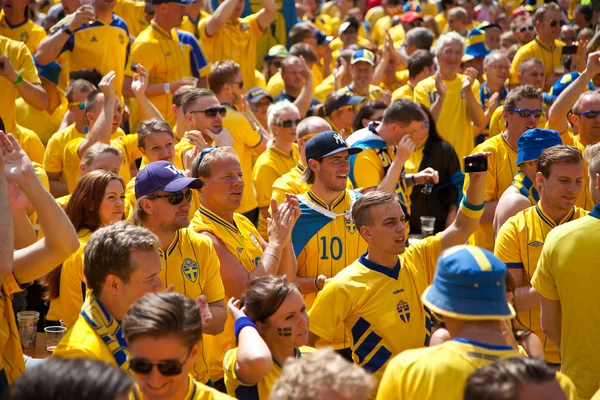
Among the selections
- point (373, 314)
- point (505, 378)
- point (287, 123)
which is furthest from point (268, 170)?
point (505, 378)

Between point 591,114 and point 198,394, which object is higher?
point 198,394

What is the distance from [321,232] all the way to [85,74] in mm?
4285

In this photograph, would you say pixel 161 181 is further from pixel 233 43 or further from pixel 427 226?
pixel 233 43

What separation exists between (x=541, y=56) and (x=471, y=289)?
9.06 meters

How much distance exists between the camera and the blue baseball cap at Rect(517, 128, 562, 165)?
6.00 m

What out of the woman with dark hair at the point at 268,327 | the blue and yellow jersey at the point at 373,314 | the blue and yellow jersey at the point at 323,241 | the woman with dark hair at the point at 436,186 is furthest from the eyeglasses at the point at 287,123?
the woman with dark hair at the point at 268,327

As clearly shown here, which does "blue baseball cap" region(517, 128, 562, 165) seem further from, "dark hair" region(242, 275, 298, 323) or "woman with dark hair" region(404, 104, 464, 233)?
"dark hair" region(242, 275, 298, 323)

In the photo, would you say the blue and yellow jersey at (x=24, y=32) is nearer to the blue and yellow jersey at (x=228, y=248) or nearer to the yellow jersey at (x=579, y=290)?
the blue and yellow jersey at (x=228, y=248)

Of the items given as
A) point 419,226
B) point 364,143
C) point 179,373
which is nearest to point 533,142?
point 364,143

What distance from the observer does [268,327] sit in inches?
165

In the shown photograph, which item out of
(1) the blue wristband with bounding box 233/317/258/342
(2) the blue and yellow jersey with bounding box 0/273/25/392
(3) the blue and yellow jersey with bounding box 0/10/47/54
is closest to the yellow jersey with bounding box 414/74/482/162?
(3) the blue and yellow jersey with bounding box 0/10/47/54

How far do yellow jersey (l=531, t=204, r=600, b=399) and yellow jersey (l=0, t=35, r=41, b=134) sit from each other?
17.8 ft

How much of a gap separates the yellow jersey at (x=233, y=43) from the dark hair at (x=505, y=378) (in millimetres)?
8527

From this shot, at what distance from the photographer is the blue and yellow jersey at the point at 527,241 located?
17.4 ft
